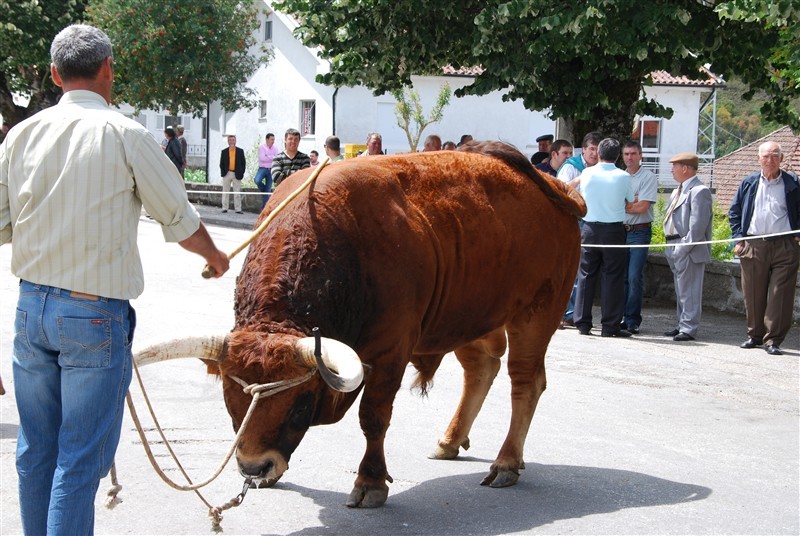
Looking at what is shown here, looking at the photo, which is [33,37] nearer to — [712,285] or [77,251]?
[712,285]

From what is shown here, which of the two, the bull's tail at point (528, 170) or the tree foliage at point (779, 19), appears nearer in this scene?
the bull's tail at point (528, 170)

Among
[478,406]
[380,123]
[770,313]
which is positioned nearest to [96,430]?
[478,406]

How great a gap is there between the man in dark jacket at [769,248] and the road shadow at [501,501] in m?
5.22

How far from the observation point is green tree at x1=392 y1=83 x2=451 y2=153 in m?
34.9

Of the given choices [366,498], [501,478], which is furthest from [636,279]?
[366,498]

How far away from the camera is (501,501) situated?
5715mm

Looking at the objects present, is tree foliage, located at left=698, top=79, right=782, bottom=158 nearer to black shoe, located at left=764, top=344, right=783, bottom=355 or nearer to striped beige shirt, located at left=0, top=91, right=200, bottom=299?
black shoe, located at left=764, top=344, right=783, bottom=355

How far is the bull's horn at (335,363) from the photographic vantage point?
4551 mm

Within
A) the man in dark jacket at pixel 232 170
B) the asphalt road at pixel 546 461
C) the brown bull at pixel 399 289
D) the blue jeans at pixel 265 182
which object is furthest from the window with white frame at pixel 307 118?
the brown bull at pixel 399 289

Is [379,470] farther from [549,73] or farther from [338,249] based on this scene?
[549,73]

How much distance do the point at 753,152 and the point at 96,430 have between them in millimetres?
43123

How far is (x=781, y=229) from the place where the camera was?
35.8ft

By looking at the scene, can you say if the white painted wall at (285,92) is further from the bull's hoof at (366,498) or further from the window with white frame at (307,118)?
the bull's hoof at (366,498)

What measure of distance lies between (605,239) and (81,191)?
27.6ft
